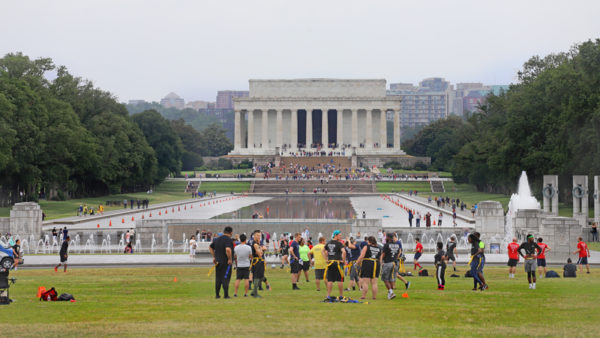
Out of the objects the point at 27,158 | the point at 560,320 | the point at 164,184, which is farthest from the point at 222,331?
the point at 164,184

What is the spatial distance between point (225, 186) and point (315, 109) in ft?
159

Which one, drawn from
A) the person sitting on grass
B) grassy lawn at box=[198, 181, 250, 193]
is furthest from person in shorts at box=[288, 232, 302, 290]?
grassy lawn at box=[198, 181, 250, 193]

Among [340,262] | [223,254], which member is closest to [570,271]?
[340,262]

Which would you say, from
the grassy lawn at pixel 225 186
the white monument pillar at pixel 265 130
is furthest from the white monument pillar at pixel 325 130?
the grassy lawn at pixel 225 186

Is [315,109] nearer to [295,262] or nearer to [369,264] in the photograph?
[295,262]

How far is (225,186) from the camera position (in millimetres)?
101188

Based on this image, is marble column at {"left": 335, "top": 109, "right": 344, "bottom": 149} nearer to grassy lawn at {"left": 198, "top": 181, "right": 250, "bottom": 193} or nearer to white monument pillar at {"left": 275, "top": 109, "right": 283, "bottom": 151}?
white monument pillar at {"left": 275, "top": 109, "right": 283, "bottom": 151}

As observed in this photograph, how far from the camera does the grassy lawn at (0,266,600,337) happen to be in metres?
13.2

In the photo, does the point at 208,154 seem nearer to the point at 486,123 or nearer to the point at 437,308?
A: the point at 486,123

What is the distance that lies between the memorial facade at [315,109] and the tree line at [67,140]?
40.7 metres

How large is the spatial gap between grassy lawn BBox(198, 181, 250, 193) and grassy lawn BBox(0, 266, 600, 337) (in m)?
77.2

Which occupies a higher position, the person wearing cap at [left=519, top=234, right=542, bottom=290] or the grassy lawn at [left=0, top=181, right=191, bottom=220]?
the grassy lawn at [left=0, top=181, right=191, bottom=220]

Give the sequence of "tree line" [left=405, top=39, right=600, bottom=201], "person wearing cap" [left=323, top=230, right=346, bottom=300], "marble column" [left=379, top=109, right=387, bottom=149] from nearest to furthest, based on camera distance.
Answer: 1. "person wearing cap" [left=323, top=230, right=346, bottom=300]
2. "tree line" [left=405, top=39, right=600, bottom=201]
3. "marble column" [left=379, top=109, right=387, bottom=149]

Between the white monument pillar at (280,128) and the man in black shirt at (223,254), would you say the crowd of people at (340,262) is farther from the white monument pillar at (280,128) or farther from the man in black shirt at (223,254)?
the white monument pillar at (280,128)
